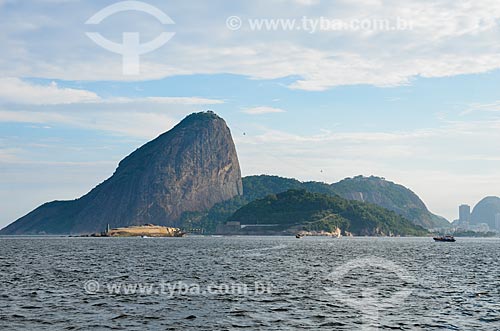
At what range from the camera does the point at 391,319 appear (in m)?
50.9

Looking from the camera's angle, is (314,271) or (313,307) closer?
(313,307)

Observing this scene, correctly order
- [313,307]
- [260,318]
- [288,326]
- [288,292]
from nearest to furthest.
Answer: [288,326]
[260,318]
[313,307]
[288,292]

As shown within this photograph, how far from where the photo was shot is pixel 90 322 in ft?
158

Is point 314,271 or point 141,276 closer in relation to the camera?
point 141,276

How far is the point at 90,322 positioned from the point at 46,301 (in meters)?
12.8

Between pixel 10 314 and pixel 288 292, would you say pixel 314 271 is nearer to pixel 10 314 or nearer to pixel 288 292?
pixel 288 292

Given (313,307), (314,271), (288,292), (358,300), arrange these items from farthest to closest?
(314,271) → (288,292) → (358,300) → (313,307)

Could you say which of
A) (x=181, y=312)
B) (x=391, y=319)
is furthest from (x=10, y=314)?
(x=391, y=319)

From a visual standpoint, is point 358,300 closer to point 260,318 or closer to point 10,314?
point 260,318

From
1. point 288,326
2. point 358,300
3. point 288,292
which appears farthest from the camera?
point 288,292

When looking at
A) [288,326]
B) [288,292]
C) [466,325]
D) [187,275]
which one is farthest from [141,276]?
[466,325]

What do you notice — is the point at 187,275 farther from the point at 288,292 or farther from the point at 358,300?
the point at 358,300

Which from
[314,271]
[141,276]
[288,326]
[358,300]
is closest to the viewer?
[288,326]

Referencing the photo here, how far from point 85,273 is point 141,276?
1002 cm
